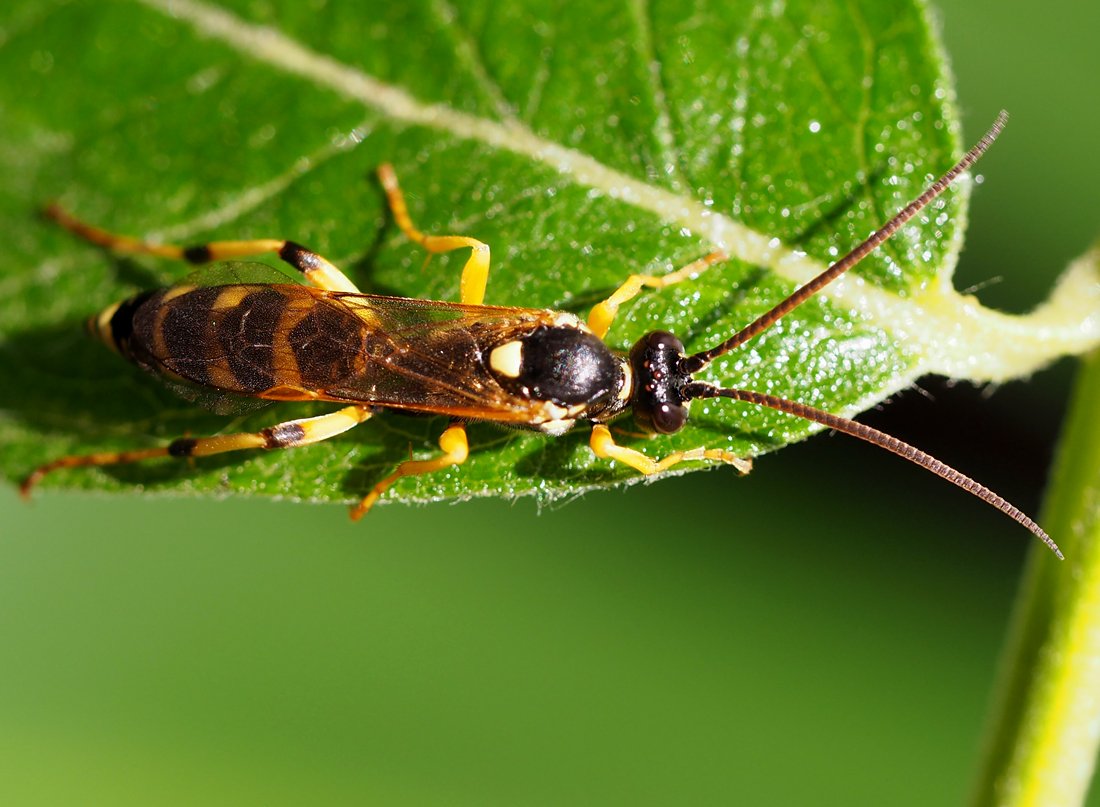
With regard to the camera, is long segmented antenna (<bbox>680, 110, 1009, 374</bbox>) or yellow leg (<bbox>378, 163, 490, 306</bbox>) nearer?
long segmented antenna (<bbox>680, 110, 1009, 374</bbox>)

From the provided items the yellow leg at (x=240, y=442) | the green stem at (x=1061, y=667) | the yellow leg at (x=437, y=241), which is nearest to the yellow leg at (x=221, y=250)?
the yellow leg at (x=437, y=241)

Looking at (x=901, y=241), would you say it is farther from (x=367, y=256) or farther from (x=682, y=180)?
(x=367, y=256)

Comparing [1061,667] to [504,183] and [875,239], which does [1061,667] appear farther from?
[504,183]

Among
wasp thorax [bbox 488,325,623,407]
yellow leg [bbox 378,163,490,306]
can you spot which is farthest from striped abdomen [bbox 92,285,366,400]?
wasp thorax [bbox 488,325,623,407]

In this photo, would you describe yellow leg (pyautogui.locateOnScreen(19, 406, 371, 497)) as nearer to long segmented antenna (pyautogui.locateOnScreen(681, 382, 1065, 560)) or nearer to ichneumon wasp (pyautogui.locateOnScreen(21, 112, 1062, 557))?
ichneumon wasp (pyautogui.locateOnScreen(21, 112, 1062, 557))

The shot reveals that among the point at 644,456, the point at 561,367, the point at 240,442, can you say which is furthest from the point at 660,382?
the point at 240,442
